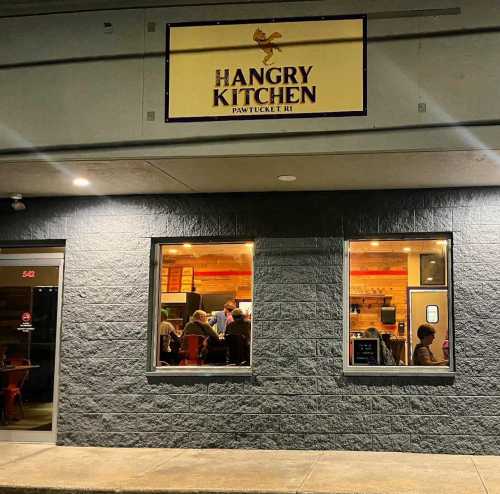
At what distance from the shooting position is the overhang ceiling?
8.51 m

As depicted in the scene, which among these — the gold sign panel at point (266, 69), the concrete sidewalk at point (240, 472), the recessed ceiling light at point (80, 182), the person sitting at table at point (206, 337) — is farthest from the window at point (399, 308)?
the recessed ceiling light at point (80, 182)

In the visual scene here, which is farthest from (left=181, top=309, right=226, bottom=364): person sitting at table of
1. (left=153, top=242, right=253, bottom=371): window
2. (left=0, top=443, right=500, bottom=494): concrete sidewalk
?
(left=0, top=443, right=500, bottom=494): concrete sidewalk

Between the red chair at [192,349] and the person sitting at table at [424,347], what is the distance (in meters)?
2.79

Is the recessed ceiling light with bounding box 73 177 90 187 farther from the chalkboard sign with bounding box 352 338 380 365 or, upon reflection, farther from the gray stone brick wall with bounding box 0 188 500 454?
the chalkboard sign with bounding box 352 338 380 365

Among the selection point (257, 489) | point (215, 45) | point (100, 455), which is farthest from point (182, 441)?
point (215, 45)

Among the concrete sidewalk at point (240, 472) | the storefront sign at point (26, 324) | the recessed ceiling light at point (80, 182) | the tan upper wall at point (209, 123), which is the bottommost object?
the concrete sidewalk at point (240, 472)

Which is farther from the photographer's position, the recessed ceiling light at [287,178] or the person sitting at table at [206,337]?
the person sitting at table at [206,337]

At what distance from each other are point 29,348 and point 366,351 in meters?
4.62

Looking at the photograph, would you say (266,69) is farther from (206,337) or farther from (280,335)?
(206,337)

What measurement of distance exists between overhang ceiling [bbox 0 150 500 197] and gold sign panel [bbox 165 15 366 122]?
1.73 ft

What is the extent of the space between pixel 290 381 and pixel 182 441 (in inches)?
62.8

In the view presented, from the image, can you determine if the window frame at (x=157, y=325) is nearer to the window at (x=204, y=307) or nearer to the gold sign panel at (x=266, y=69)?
the window at (x=204, y=307)

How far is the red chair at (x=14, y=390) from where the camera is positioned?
10.7 m

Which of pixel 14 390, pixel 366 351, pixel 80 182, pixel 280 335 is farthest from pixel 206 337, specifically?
pixel 14 390
